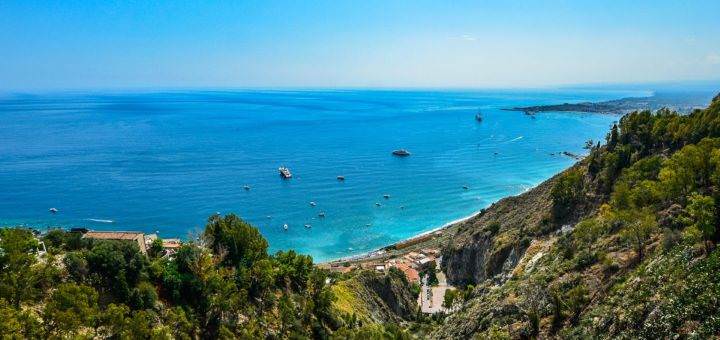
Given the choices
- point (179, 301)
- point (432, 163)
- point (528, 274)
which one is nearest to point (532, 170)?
point (432, 163)

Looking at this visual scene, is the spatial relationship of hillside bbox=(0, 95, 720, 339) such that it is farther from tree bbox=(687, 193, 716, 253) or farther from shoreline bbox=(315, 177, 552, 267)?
shoreline bbox=(315, 177, 552, 267)

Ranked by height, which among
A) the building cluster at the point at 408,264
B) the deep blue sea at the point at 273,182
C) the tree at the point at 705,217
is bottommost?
the building cluster at the point at 408,264


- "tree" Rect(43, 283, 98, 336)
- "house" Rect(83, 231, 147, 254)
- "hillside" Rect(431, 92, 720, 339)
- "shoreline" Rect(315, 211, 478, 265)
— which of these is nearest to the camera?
"hillside" Rect(431, 92, 720, 339)

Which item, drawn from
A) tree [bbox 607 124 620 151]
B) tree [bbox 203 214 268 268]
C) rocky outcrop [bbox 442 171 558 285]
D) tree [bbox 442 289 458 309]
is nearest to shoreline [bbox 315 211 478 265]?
rocky outcrop [bbox 442 171 558 285]

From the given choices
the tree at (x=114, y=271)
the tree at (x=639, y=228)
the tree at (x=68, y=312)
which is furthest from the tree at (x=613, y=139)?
the tree at (x=68, y=312)

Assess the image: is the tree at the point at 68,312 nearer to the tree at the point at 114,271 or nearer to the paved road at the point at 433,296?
the tree at the point at 114,271

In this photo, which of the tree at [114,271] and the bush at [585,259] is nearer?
the tree at [114,271]

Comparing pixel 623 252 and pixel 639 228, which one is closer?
pixel 639 228

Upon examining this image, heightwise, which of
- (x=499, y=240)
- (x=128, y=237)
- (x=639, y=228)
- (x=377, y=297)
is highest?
(x=639, y=228)

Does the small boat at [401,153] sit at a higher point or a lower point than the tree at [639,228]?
lower

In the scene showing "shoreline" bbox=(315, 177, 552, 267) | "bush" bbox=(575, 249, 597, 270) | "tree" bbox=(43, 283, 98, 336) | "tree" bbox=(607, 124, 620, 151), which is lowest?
"shoreline" bbox=(315, 177, 552, 267)

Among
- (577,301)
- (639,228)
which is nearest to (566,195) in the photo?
(639,228)

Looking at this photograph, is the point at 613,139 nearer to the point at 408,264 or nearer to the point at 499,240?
the point at 499,240

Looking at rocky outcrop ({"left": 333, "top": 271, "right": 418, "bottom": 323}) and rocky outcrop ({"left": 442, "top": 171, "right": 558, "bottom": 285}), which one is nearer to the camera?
rocky outcrop ({"left": 333, "top": 271, "right": 418, "bottom": 323})
